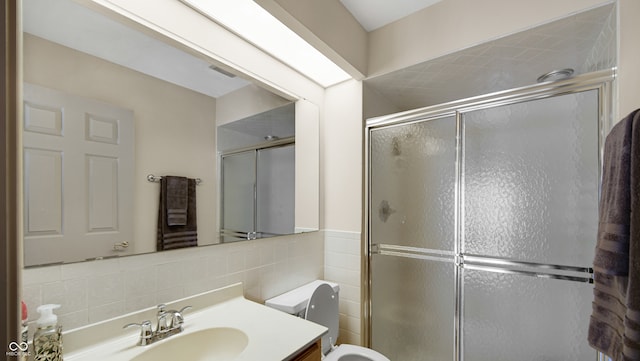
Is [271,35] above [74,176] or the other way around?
above

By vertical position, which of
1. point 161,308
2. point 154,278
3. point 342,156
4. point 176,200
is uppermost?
point 342,156

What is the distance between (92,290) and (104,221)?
0.24 metres

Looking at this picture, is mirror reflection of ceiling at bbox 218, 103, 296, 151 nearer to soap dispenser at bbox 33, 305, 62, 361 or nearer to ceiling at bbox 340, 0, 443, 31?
ceiling at bbox 340, 0, 443, 31

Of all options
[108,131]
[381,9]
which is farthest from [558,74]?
[108,131]

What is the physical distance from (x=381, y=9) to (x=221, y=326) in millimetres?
1981

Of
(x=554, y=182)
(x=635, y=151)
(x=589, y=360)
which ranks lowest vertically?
(x=589, y=360)

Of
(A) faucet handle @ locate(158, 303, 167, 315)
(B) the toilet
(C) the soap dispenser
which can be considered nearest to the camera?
(C) the soap dispenser

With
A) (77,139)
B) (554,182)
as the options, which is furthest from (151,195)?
(554,182)

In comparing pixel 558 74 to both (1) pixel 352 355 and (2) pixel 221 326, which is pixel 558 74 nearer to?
(1) pixel 352 355

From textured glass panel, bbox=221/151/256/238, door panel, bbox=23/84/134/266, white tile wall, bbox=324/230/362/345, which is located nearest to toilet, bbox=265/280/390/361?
white tile wall, bbox=324/230/362/345

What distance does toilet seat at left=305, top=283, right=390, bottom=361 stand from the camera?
1515mm

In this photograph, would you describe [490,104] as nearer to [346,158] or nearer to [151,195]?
[346,158]

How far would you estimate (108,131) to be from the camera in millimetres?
979

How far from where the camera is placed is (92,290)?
0.93 metres
